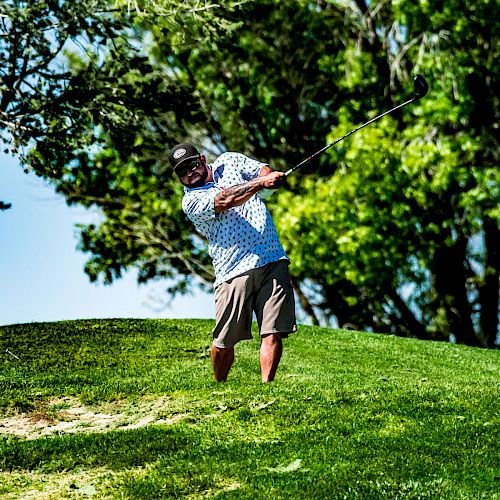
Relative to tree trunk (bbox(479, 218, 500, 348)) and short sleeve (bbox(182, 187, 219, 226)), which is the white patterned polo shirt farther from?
tree trunk (bbox(479, 218, 500, 348))

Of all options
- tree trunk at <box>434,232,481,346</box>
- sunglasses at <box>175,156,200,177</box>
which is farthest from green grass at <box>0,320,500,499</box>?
tree trunk at <box>434,232,481,346</box>

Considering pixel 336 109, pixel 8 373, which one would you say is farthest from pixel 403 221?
pixel 8 373

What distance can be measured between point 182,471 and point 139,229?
50.1 ft

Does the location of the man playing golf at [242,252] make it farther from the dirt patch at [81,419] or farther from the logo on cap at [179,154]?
the dirt patch at [81,419]

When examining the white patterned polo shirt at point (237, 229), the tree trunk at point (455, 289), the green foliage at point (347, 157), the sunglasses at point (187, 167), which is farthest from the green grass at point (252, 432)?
the tree trunk at point (455, 289)

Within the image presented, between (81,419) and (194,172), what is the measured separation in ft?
8.55

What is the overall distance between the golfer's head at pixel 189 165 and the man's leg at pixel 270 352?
1.48 meters

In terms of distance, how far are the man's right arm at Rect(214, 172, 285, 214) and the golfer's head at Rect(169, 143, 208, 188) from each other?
0.40m

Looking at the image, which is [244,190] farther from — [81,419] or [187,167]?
[81,419]

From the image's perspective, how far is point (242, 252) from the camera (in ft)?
26.9

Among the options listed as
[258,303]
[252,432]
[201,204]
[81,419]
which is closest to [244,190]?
[201,204]

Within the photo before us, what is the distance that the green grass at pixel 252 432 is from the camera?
20.2 feet

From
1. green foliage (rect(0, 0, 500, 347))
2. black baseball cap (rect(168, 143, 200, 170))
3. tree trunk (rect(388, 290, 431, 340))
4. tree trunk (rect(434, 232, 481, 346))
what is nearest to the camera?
black baseball cap (rect(168, 143, 200, 170))

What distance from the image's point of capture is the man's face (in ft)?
26.9
